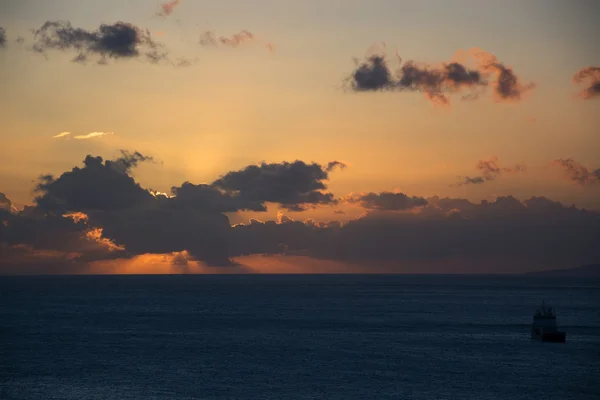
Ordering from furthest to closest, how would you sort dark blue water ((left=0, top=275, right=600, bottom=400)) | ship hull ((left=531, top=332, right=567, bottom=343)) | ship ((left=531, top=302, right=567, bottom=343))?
ship ((left=531, top=302, right=567, bottom=343)), ship hull ((left=531, top=332, right=567, bottom=343)), dark blue water ((left=0, top=275, right=600, bottom=400))

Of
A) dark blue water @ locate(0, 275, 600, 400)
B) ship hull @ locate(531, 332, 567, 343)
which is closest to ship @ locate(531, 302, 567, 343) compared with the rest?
ship hull @ locate(531, 332, 567, 343)

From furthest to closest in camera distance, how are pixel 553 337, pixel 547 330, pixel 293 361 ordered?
pixel 547 330
pixel 553 337
pixel 293 361

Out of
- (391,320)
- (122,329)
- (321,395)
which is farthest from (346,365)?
(391,320)

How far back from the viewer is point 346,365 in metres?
108

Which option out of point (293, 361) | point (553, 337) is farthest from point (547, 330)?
point (293, 361)

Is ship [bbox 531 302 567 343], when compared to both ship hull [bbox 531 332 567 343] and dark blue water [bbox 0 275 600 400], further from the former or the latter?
dark blue water [bbox 0 275 600 400]

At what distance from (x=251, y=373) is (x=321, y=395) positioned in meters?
17.6

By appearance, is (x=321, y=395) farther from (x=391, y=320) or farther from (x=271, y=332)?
(x=391, y=320)

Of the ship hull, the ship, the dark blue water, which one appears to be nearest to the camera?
the dark blue water

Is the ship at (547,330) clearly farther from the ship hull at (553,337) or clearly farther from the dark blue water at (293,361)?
the dark blue water at (293,361)

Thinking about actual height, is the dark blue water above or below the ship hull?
below

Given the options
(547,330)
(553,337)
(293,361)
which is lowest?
(293,361)

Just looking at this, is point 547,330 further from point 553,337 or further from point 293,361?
point 293,361

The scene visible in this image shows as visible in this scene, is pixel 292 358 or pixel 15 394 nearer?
pixel 15 394
